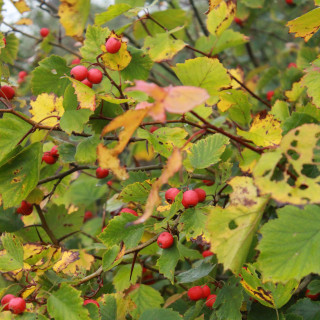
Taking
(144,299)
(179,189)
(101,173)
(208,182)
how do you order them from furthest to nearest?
(101,173), (208,182), (144,299), (179,189)

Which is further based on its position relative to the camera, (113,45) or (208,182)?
(208,182)

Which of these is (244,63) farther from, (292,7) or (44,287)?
(44,287)

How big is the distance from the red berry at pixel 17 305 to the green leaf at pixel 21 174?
242 mm

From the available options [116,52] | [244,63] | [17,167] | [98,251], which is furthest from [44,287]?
[244,63]

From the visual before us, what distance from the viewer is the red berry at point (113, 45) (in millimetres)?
983

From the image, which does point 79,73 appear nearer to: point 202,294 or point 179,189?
point 179,189

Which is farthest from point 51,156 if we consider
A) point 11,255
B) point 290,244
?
point 290,244

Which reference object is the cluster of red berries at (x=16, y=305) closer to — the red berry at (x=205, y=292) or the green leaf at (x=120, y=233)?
the green leaf at (x=120, y=233)

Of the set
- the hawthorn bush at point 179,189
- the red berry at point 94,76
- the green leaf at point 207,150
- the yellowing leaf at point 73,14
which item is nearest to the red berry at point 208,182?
the hawthorn bush at point 179,189

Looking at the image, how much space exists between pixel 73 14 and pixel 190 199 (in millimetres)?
874

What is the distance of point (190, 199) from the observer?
842 millimetres

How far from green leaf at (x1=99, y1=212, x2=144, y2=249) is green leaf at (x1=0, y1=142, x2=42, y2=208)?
244 mm

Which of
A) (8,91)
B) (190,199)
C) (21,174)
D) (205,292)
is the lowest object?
(205,292)

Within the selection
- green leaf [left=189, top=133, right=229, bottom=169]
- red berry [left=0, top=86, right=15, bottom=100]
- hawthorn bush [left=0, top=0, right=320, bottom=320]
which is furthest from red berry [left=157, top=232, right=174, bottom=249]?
red berry [left=0, top=86, right=15, bottom=100]
